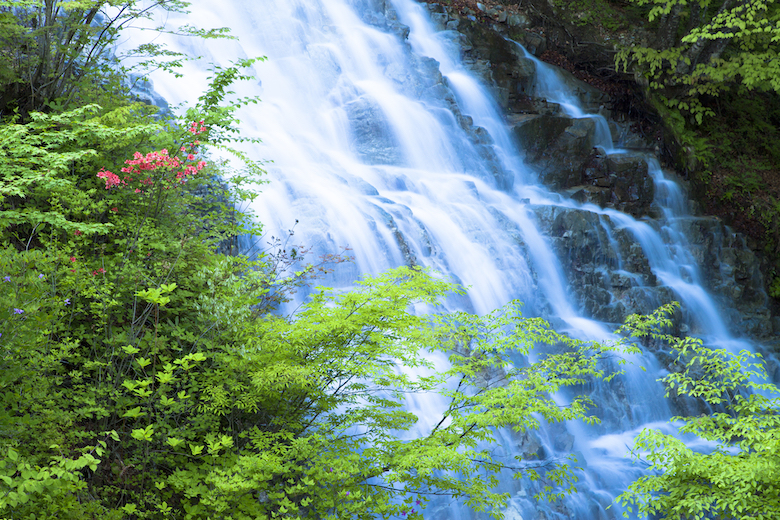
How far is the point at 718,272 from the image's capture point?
1241 cm

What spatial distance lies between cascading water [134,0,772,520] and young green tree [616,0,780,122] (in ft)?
6.52

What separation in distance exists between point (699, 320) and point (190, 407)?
35.5 feet

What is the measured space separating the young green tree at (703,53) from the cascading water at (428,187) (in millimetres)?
1988

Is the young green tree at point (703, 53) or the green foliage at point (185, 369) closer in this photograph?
the green foliage at point (185, 369)

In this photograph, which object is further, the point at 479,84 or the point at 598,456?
the point at 479,84

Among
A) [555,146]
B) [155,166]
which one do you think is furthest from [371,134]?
[155,166]

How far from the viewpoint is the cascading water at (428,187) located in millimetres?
8391

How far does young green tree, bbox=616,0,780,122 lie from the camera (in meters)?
12.1

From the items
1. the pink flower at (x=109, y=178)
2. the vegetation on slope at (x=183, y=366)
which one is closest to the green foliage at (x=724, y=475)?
the vegetation on slope at (x=183, y=366)

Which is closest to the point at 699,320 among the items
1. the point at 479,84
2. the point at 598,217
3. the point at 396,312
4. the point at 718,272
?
the point at 718,272

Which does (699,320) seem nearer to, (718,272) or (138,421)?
(718,272)

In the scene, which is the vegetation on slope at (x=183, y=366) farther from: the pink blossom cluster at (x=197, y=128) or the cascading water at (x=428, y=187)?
the cascading water at (x=428, y=187)

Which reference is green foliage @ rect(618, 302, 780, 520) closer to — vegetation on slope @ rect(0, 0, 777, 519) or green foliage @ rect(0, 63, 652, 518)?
vegetation on slope @ rect(0, 0, 777, 519)

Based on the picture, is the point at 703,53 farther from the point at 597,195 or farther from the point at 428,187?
the point at 428,187
